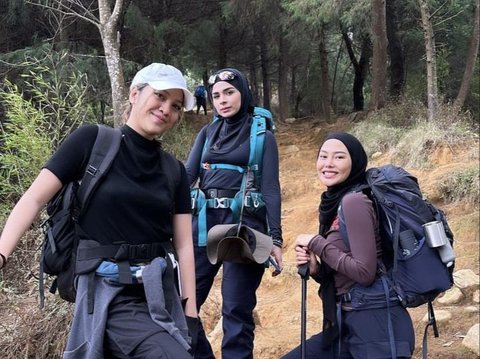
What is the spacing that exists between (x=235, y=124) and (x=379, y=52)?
1018 cm

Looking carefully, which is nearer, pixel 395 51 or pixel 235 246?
pixel 235 246

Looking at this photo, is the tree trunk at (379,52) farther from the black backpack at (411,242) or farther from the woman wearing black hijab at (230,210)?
the black backpack at (411,242)

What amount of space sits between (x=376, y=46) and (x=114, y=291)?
38.1ft

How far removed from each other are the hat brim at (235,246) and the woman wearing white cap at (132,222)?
63 centimetres

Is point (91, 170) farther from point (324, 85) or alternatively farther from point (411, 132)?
point (324, 85)

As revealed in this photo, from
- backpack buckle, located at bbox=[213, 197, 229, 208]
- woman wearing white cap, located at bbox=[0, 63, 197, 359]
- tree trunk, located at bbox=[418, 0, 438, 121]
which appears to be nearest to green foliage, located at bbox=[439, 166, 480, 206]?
tree trunk, located at bbox=[418, 0, 438, 121]

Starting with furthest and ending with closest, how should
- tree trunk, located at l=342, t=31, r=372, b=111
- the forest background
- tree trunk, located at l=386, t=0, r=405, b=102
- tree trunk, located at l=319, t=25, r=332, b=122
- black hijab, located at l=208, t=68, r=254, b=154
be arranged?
tree trunk, located at l=342, t=31, r=372, b=111
tree trunk, located at l=386, t=0, r=405, b=102
tree trunk, located at l=319, t=25, r=332, b=122
the forest background
black hijab, located at l=208, t=68, r=254, b=154

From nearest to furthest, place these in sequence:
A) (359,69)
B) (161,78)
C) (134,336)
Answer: (134,336)
(161,78)
(359,69)

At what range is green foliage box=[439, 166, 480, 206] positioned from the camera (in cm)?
682

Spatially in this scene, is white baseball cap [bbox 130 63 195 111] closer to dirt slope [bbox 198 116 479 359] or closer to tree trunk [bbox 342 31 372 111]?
dirt slope [bbox 198 116 479 359]

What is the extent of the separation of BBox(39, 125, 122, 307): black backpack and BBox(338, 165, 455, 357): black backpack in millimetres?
1067

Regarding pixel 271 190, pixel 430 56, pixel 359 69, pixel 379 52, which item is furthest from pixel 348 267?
pixel 359 69

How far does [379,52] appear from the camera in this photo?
41.0 ft

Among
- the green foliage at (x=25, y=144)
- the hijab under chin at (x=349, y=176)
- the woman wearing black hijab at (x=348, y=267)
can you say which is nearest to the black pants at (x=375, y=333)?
the woman wearing black hijab at (x=348, y=267)
